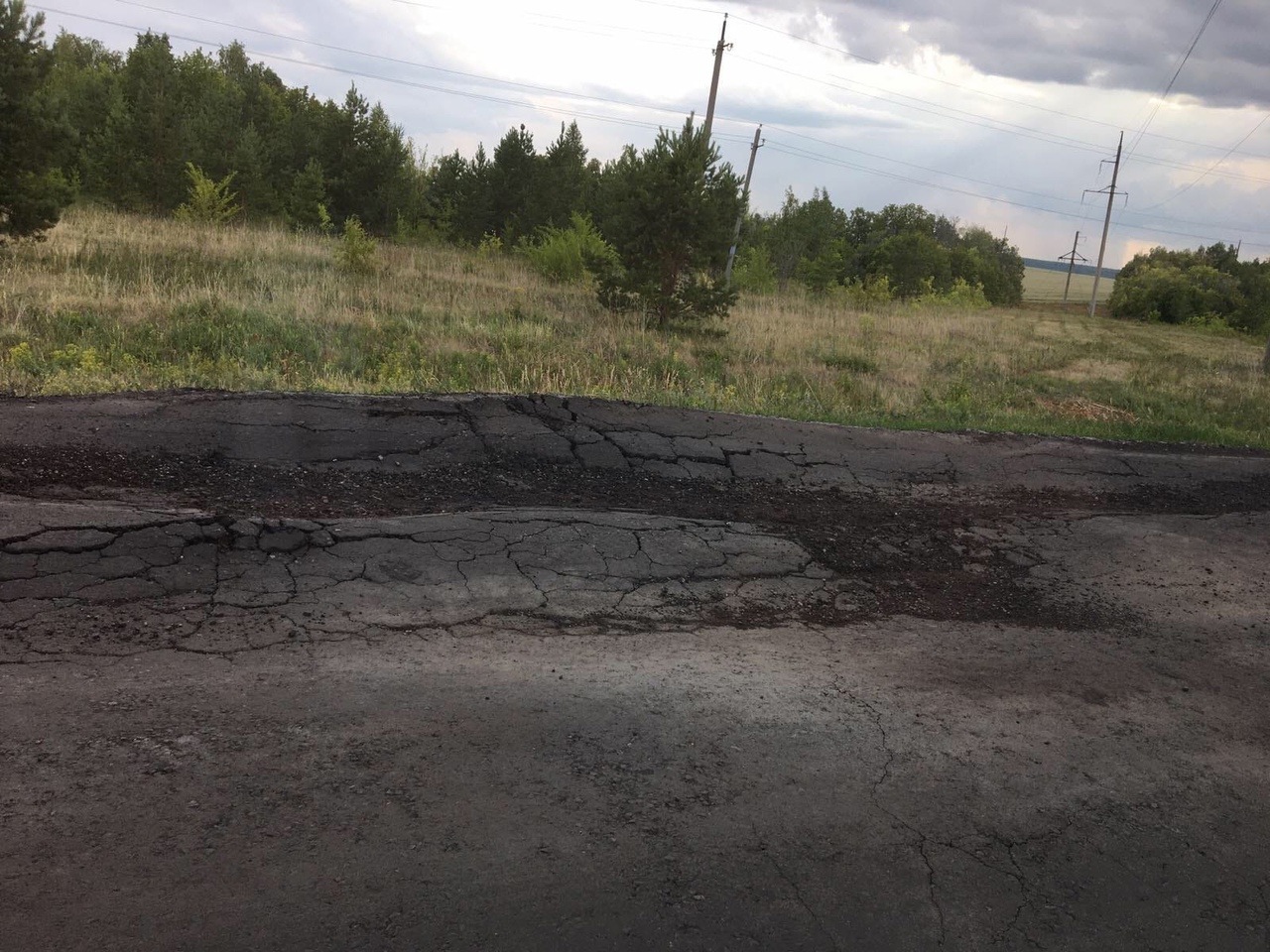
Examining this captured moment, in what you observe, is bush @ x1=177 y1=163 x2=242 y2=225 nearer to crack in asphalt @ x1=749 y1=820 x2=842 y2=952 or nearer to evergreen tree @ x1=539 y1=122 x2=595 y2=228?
evergreen tree @ x1=539 y1=122 x2=595 y2=228

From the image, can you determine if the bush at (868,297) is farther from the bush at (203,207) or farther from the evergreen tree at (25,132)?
the evergreen tree at (25,132)

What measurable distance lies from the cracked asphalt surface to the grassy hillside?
2795 millimetres

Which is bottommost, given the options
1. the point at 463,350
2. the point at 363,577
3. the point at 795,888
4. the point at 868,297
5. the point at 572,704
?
the point at 795,888

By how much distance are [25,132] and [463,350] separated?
8633mm

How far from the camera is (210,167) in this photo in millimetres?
28797

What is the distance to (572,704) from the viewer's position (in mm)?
4117

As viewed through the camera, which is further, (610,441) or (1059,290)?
(1059,290)

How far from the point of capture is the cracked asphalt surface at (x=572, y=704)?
293 cm

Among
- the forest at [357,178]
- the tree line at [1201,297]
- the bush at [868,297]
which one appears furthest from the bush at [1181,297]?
the bush at [868,297]

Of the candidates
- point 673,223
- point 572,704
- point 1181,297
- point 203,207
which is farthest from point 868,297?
point 1181,297

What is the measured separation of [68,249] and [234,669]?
1480 centimetres

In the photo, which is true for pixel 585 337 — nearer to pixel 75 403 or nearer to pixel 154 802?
pixel 75 403

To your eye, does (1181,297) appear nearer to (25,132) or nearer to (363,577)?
(25,132)

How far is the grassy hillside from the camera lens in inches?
405
